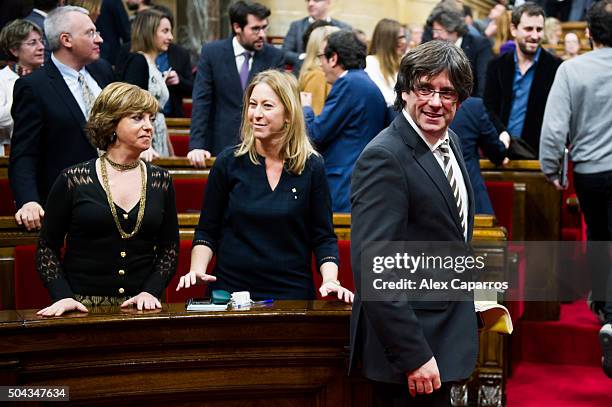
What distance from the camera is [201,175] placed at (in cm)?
530

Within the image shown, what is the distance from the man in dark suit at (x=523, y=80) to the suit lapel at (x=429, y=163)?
3.72 metres

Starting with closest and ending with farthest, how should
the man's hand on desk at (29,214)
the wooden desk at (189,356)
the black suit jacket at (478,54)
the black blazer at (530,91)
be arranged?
1. the wooden desk at (189,356)
2. the man's hand on desk at (29,214)
3. the black blazer at (530,91)
4. the black suit jacket at (478,54)

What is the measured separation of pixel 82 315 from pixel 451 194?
3.64ft

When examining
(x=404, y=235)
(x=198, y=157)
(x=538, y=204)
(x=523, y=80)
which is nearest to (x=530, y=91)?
(x=523, y=80)

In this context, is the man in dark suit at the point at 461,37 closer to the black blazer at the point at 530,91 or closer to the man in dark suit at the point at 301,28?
the black blazer at the point at 530,91

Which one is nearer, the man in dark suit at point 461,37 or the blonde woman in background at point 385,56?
the blonde woman in background at point 385,56

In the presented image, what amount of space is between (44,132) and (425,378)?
7.21ft

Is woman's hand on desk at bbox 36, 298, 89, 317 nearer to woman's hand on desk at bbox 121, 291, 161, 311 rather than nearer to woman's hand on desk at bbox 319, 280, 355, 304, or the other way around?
woman's hand on desk at bbox 121, 291, 161, 311

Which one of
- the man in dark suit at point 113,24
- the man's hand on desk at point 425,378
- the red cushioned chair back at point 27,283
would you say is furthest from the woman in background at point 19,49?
the man's hand on desk at point 425,378

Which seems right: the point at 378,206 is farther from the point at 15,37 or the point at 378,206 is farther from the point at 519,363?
the point at 15,37

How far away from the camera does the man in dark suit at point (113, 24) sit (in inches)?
318

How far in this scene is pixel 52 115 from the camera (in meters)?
3.96

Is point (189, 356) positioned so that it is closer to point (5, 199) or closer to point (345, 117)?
point (345, 117)

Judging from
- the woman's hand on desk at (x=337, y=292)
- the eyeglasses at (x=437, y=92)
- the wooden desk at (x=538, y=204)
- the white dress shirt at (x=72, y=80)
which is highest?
the eyeglasses at (x=437, y=92)
